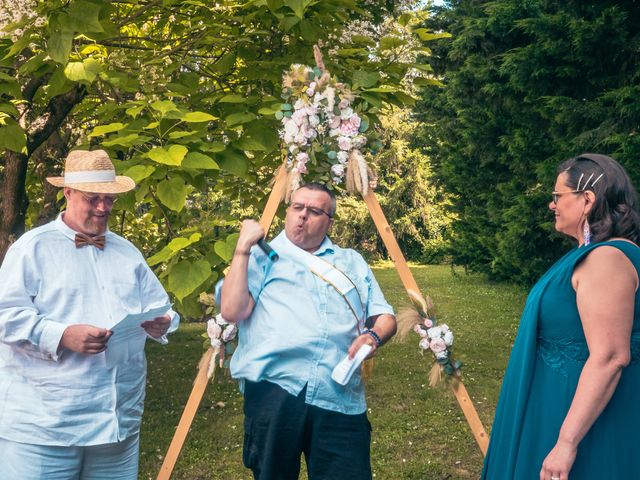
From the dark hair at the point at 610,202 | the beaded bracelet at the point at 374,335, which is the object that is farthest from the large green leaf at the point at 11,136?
the dark hair at the point at 610,202

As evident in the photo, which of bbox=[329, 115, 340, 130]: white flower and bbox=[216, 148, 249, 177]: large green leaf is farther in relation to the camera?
bbox=[216, 148, 249, 177]: large green leaf

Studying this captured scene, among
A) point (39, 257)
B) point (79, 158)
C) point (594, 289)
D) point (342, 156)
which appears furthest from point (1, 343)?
point (594, 289)

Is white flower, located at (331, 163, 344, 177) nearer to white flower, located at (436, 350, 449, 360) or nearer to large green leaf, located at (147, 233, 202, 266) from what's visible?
large green leaf, located at (147, 233, 202, 266)

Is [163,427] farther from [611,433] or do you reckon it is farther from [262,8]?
[611,433]

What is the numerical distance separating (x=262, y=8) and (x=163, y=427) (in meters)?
4.02

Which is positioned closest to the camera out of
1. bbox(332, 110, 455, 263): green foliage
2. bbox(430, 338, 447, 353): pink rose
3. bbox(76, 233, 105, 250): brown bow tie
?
bbox(76, 233, 105, 250): brown bow tie

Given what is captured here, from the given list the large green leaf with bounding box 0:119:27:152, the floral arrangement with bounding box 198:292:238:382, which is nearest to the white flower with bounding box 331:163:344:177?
the floral arrangement with bounding box 198:292:238:382

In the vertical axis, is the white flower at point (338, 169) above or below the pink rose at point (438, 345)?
above

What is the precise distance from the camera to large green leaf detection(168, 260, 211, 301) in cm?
386

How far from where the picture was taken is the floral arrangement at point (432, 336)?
13.1ft

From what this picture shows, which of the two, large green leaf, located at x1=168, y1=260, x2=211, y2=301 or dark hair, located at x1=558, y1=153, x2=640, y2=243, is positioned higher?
dark hair, located at x1=558, y1=153, x2=640, y2=243

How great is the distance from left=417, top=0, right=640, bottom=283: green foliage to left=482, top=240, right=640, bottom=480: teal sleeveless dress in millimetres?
5496

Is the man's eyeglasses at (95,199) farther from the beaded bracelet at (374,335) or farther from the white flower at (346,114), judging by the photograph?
the white flower at (346,114)

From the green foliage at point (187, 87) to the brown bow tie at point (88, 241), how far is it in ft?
2.53
